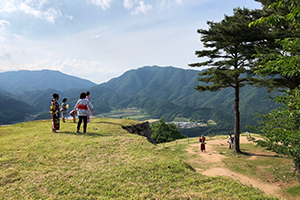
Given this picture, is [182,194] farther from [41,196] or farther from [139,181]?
[41,196]

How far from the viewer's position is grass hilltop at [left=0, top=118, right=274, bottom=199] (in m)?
5.08

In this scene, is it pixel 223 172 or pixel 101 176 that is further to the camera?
pixel 223 172

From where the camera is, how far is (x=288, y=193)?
32.1 feet

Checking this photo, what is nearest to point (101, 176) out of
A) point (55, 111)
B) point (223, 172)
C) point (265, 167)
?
point (55, 111)

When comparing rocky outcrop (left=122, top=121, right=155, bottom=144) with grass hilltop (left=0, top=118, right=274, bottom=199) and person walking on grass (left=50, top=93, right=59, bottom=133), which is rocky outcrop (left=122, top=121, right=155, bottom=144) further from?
grass hilltop (left=0, top=118, right=274, bottom=199)

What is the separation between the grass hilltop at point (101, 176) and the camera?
16.7ft

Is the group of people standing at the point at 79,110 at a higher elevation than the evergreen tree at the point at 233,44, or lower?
lower

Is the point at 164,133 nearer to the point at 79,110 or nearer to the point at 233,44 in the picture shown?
the point at 233,44

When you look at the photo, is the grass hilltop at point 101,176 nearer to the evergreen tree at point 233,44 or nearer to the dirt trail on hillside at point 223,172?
the dirt trail on hillside at point 223,172

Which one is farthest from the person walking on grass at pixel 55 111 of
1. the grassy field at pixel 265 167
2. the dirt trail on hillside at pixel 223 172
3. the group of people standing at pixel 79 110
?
the grassy field at pixel 265 167

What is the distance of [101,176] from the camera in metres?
5.96

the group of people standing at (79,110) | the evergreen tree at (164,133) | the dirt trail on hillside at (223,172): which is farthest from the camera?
the evergreen tree at (164,133)

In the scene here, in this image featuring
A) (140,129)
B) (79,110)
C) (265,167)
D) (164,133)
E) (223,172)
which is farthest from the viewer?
(164,133)

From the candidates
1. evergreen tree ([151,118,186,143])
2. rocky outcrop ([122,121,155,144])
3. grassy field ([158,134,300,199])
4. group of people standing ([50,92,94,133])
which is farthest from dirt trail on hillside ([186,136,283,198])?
evergreen tree ([151,118,186,143])
